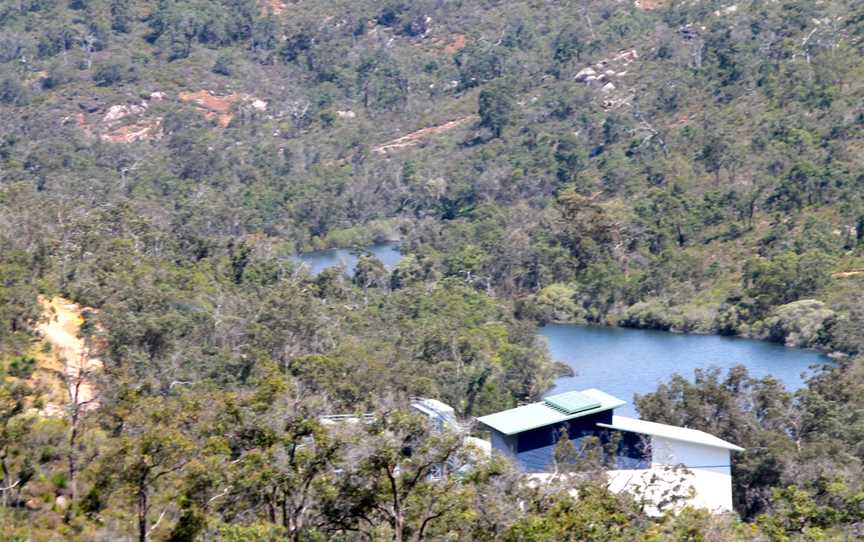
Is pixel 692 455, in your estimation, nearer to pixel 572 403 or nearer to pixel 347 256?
pixel 572 403

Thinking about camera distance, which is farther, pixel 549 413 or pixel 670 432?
pixel 549 413

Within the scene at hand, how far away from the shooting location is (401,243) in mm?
63562

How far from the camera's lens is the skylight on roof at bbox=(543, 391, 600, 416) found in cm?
2711

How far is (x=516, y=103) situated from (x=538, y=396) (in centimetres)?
3859

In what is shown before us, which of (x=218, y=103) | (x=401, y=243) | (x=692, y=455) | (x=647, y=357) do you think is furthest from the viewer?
(x=218, y=103)

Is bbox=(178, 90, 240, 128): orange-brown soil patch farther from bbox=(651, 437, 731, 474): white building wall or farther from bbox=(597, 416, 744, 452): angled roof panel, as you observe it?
bbox=(651, 437, 731, 474): white building wall

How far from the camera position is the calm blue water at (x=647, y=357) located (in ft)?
132

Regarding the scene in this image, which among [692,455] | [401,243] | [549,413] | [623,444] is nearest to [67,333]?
[549,413]

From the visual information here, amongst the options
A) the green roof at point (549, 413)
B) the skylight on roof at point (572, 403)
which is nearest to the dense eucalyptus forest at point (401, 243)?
the green roof at point (549, 413)

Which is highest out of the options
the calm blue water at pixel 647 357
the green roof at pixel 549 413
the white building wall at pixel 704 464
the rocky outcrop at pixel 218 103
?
the green roof at pixel 549 413

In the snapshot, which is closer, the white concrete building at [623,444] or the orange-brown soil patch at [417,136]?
the white concrete building at [623,444]

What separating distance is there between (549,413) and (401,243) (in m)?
36.9

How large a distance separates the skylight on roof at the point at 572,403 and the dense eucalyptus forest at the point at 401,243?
3.12m

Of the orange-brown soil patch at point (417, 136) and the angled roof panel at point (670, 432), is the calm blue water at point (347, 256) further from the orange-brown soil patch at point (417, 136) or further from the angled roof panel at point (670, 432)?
the angled roof panel at point (670, 432)
